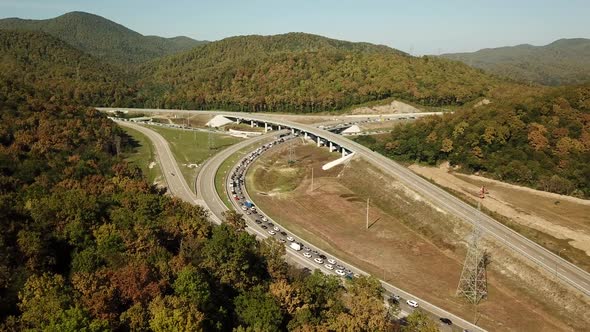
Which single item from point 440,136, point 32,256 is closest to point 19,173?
point 32,256

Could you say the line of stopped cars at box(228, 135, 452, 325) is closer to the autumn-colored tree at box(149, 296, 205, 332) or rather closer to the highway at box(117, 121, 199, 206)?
the highway at box(117, 121, 199, 206)

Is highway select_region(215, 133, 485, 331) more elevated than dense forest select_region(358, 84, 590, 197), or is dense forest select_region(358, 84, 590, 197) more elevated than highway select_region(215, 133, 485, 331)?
dense forest select_region(358, 84, 590, 197)

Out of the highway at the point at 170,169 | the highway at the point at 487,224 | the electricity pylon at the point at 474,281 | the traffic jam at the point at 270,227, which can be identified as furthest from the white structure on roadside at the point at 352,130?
the electricity pylon at the point at 474,281

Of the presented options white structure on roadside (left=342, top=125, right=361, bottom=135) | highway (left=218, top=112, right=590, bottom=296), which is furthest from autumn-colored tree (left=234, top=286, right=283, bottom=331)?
white structure on roadside (left=342, top=125, right=361, bottom=135)

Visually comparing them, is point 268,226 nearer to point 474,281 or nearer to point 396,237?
point 396,237

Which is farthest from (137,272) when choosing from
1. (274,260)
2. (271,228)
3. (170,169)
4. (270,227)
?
(170,169)

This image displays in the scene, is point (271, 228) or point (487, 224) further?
point (271, 228)
